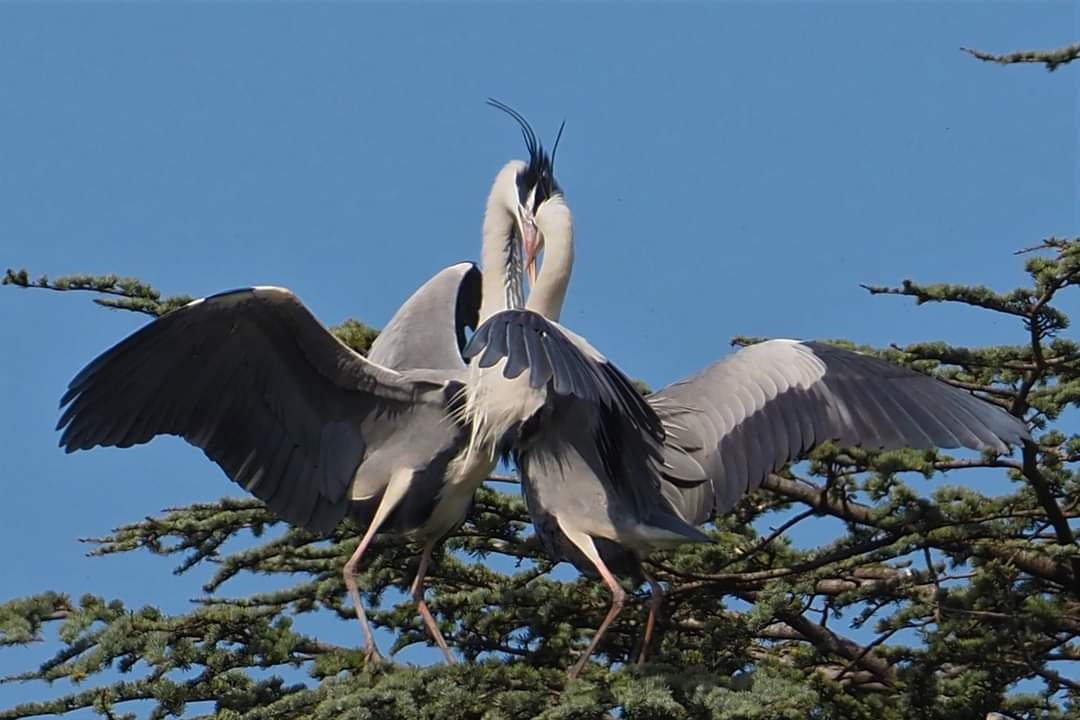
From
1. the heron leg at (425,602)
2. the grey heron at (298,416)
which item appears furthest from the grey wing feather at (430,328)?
the heron leg at (425,602)

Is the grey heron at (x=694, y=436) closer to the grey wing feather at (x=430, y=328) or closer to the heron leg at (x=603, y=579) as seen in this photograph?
the heron leg at (x=603, y=579)

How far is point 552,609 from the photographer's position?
6.55 metres

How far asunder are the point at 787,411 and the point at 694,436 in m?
0.35

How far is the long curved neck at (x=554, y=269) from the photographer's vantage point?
A: 276 inches

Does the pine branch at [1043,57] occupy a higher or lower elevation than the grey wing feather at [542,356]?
higher

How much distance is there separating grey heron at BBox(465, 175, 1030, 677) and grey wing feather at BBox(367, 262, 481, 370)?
0.97 meters

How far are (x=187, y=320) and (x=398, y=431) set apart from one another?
882 mm

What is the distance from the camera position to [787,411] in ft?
21.5

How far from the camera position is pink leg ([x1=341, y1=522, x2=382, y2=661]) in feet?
19.8

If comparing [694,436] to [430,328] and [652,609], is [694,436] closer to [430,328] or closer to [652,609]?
[652,609]

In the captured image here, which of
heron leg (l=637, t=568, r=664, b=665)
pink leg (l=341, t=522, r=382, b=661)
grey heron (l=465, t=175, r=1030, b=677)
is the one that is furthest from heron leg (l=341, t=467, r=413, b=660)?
heron leg (l=637, t=568, r=664, b=665)

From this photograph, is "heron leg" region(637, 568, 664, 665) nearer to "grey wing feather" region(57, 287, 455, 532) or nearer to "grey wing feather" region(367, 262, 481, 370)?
"grey wing feather" region(57, 287, 455, 532)

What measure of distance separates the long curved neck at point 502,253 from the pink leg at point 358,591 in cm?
126

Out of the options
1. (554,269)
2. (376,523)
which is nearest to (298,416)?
(376,523)
